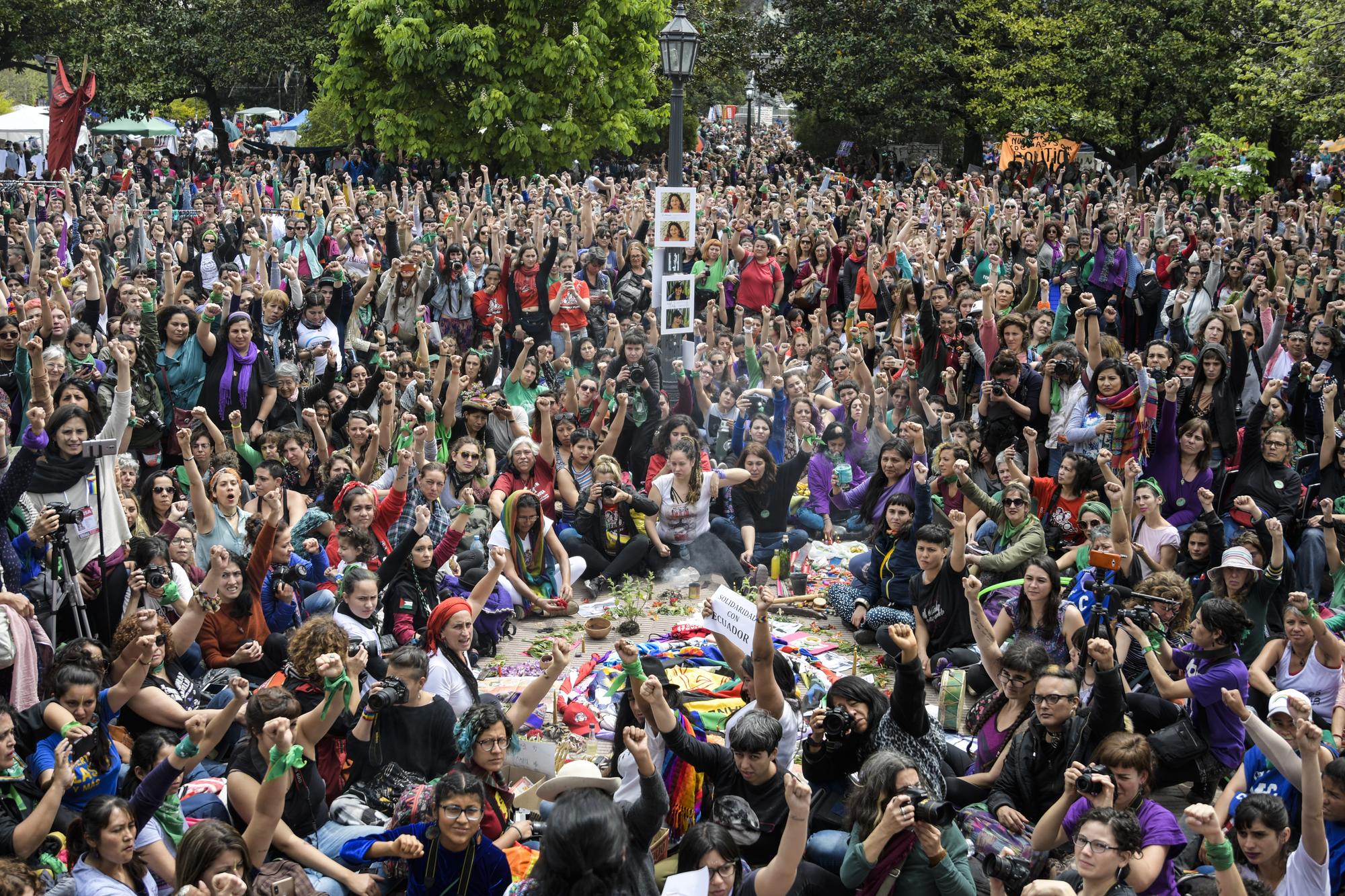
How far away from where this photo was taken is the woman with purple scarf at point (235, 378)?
988 centimetres

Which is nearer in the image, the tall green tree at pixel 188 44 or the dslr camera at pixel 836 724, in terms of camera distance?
the dslr camera at pixel 836 724

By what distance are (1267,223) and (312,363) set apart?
40.2ft

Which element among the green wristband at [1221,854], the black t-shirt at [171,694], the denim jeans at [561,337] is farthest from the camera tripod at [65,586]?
the denim jeans at [561,337]

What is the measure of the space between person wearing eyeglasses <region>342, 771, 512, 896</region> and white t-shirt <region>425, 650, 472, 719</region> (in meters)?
1.28

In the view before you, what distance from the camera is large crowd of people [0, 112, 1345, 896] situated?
5.14 m

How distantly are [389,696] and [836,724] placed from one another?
5.97 ft

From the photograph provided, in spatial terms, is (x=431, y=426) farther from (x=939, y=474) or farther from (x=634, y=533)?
(x=939, y=474)

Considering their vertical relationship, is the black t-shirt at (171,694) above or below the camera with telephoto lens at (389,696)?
below

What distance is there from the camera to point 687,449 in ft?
31.3

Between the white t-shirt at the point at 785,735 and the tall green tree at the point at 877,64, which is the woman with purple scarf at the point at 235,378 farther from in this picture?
the tall green tree at the point at 877,64

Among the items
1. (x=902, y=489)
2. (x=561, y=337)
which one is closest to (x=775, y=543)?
(x=902, y=489)

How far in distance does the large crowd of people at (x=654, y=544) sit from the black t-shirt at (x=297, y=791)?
0.02m

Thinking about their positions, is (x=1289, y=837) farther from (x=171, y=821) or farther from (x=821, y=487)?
(x=821, y=487)

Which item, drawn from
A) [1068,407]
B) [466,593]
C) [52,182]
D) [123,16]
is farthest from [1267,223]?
[123,16]
